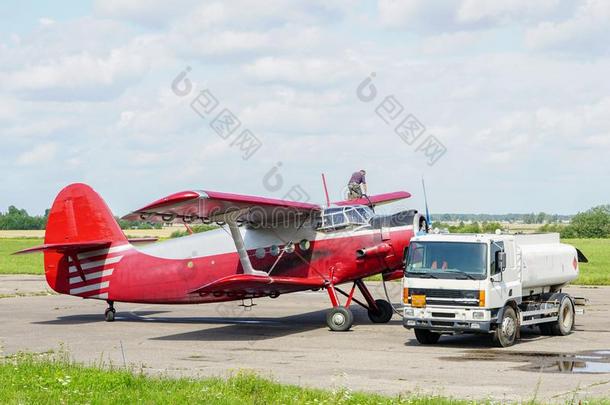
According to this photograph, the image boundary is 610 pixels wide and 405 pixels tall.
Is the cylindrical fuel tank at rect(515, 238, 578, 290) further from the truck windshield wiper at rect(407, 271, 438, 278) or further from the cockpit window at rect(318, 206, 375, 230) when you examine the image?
the cockpit window at rect(318, 206, 375, 230)

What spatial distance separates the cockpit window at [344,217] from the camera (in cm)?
2027

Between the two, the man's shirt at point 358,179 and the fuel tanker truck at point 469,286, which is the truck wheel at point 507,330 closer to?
the fuel tanker truck at point 469,286

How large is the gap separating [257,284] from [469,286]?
4.72 m

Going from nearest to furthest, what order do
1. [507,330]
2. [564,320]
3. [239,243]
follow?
[507,330]
[564,320]
[239,243]

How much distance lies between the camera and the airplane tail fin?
22703 millimetres

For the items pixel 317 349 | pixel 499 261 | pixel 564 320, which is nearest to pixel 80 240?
pixel 317 349

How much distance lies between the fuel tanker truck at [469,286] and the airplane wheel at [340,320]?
2.48 meters

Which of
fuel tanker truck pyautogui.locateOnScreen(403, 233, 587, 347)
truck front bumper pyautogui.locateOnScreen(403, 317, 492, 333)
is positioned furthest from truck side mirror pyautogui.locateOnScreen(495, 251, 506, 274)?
truck front bumper pyautogui.locateOnScreen(403, 317, 492, 333)

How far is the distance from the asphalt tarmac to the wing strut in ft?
4.49

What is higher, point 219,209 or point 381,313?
point 219,209

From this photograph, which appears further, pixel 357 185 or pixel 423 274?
pixel 357 185

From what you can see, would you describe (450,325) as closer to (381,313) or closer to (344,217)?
(344,217)

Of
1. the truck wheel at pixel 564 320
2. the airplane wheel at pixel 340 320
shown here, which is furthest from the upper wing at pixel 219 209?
the truck wheel at pixel 564 320

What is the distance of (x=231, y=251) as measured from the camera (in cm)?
2108
